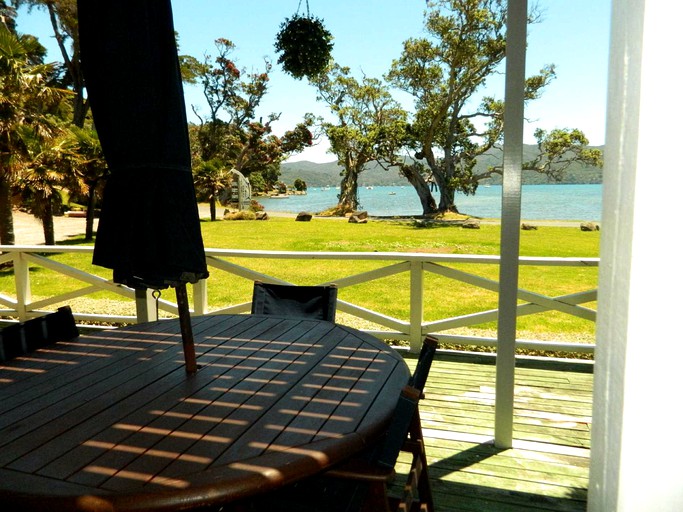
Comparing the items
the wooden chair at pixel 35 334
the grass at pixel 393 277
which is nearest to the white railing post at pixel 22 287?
the grass at pixel 393 277

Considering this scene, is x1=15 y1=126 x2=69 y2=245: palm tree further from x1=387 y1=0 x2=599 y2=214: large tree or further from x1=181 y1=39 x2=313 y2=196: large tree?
x1=181 y1=39 x2=313 y2=196: large tree

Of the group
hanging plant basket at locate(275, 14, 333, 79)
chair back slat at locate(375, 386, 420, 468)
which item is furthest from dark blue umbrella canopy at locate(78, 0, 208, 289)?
hanging plant basket at locate(275, 14, 333, 79)

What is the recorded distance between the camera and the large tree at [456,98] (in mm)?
18891

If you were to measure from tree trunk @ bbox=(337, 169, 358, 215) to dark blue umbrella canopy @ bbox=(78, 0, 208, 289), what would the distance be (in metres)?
21.9

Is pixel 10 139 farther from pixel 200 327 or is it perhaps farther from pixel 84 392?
pixel 84 392

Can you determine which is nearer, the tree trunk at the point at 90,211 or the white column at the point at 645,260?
the white column at the point at 645,260

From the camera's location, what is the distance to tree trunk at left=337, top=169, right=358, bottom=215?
23.5 metres

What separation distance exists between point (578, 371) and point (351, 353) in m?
2.24

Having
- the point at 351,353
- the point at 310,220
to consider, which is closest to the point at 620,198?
the point at 351,353

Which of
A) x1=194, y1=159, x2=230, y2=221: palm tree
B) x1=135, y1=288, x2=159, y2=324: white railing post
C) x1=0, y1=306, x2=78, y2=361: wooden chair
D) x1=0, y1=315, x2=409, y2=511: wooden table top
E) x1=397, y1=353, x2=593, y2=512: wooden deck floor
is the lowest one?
x1=397, y1=353, x2=593, y2=512: wooden deck floor

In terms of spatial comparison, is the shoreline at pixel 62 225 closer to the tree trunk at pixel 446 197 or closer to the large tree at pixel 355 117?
the tree trunk at pixel 446 197

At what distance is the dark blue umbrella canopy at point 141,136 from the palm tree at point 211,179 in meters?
17.3

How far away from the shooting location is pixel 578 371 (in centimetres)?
342

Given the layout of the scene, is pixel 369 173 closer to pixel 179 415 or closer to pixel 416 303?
pixel 416 303
